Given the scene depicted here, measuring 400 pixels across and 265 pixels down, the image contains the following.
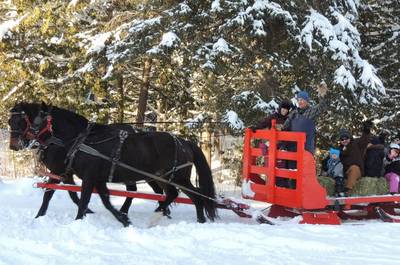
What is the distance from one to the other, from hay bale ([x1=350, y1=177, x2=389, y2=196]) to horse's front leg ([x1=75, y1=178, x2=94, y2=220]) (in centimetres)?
371

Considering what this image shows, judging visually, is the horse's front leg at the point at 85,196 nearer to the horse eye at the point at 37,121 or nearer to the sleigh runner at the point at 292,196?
the sleigh runner at the point at 292,196

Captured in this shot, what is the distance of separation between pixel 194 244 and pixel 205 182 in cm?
217

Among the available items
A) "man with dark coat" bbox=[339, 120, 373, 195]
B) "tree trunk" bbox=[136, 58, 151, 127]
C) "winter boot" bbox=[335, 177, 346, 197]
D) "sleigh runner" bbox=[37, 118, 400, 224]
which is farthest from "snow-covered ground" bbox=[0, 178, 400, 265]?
"tree trunk" bbox=[136, 58, 151, 127]

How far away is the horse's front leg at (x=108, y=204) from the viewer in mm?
6520

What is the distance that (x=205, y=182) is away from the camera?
7312mm

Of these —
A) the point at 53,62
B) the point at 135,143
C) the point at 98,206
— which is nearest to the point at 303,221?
the point at 135,143

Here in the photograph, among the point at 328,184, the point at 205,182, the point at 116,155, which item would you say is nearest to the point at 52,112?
the point at 116,155

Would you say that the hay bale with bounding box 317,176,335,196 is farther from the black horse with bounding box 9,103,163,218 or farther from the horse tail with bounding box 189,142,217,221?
the black horse with bounding box 9,103,163,218

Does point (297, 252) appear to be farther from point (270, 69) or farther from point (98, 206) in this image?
point (270, 69)

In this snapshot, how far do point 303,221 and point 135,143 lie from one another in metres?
2.43

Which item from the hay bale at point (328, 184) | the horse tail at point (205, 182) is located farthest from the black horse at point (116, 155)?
the hay bale at point (328, 184)

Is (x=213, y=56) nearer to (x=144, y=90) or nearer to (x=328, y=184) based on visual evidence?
A: (x=328, y=184)

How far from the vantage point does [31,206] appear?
27.0 feet

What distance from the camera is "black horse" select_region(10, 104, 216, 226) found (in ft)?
22.2
